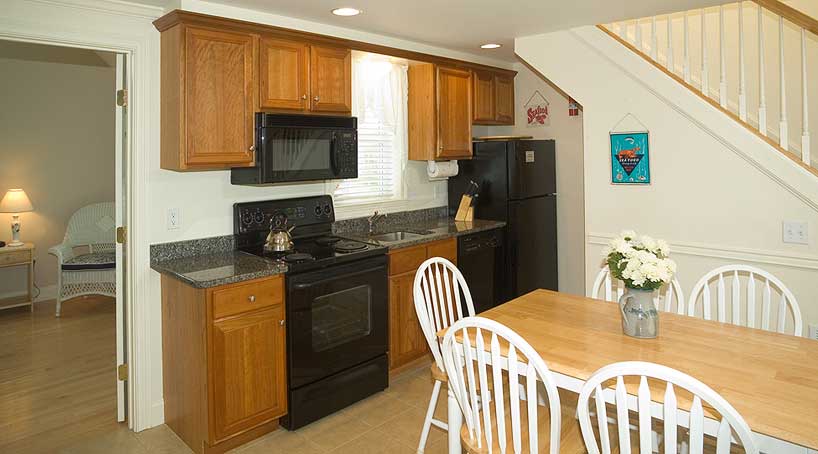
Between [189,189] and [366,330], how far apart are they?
1.31 meters

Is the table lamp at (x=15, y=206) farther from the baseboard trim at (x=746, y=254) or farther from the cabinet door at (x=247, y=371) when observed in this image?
the baseboard trim at (x=746, y=254)

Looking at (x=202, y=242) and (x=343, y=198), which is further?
(x=343, y=198)

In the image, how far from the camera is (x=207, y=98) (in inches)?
109

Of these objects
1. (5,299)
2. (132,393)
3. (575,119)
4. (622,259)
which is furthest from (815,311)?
(5,299)

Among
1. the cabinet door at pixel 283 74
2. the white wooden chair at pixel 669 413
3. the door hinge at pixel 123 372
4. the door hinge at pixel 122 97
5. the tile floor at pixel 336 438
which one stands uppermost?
the cabinet door at pixel 283 74

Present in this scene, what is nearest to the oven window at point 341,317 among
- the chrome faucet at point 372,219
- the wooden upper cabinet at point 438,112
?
the chrome faucet at point 372,219

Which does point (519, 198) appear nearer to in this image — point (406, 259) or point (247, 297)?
point (406, 259)

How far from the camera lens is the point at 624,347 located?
1.94m

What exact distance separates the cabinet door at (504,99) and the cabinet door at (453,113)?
41cm

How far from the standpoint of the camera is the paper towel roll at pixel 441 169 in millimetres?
4339

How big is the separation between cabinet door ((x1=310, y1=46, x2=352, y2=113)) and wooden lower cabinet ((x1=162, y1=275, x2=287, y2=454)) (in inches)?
45.6

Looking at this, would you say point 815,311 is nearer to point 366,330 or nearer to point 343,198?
point 366,330

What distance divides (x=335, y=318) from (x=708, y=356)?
186 cm

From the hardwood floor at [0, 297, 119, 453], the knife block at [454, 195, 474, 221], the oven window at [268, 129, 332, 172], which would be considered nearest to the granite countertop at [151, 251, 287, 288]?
the oven window at [268, 129, 332, 172]
